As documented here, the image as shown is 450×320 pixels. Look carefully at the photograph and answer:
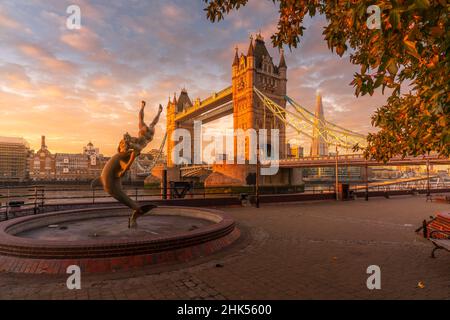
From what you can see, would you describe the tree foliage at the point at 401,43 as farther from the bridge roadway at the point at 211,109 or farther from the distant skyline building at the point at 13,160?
the distant skyline building at the point at 13,160

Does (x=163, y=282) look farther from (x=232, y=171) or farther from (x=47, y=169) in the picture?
(x=47, y=169)

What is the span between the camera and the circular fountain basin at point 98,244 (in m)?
5.14

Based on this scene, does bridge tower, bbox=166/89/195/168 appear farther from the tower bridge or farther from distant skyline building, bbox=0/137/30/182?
distant skyline building, bbox=0/137/30/182

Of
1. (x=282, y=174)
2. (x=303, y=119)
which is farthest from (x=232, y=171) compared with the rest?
(x=303, y=119)

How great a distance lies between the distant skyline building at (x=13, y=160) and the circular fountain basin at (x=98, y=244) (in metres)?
135

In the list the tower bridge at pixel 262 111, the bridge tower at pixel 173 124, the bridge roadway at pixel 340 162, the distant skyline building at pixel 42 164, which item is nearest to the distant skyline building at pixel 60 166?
the distant skyline building at pixel 42 164

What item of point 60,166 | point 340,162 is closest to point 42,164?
point 60,166

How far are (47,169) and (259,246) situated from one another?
160m

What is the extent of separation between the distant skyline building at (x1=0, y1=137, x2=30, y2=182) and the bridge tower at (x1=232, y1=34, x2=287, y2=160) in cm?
10718

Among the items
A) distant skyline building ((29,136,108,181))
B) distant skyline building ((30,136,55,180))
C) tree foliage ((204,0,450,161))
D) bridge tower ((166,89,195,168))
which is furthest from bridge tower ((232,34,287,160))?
distant skyline building ((30,136,55,180))

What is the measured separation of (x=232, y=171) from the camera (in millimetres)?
47594

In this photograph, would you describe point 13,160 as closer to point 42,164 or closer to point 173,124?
point 42,164

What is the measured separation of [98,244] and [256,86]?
5498 cm

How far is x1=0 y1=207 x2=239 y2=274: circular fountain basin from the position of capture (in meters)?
5.14
